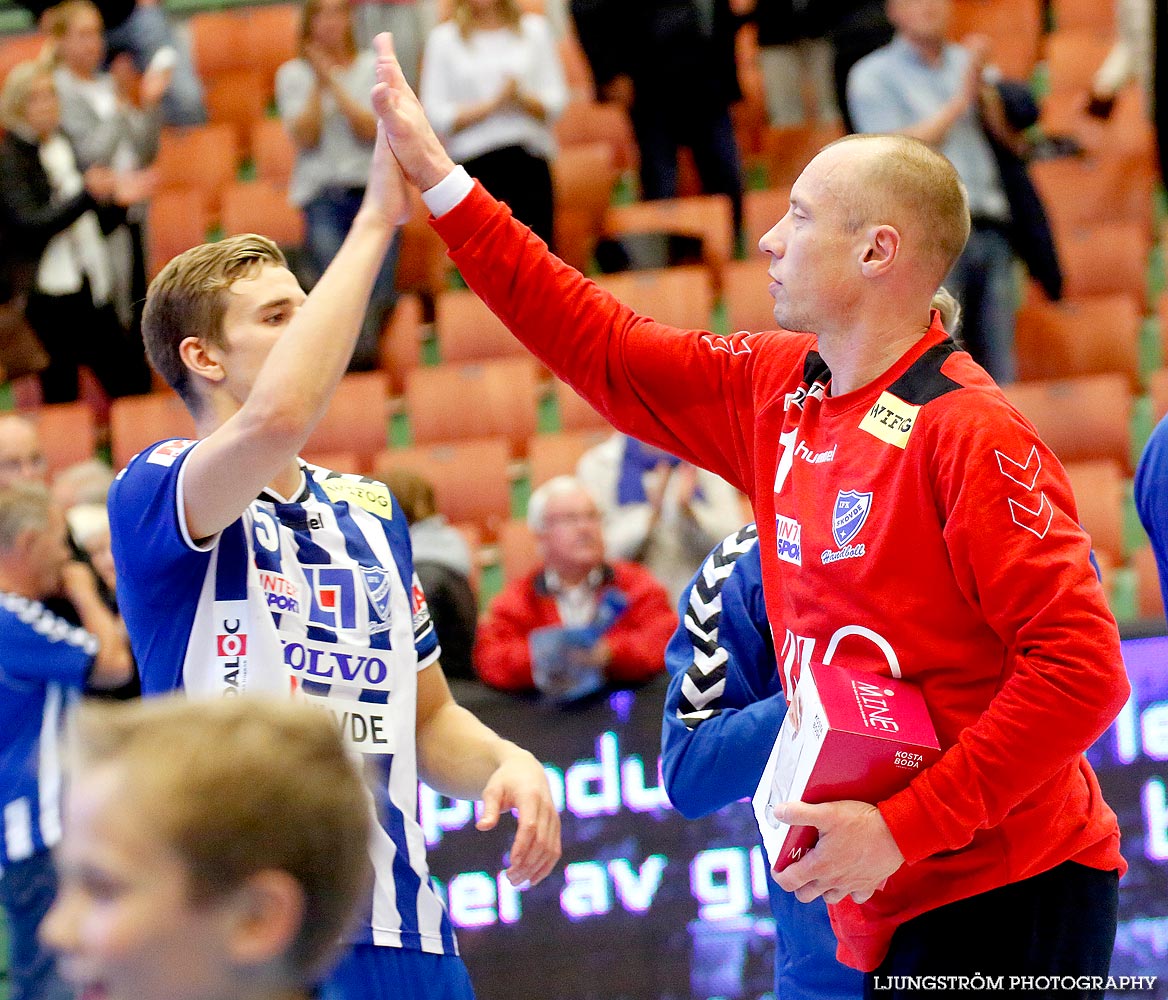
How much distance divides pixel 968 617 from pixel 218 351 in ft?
4.19

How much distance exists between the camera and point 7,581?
4750 mm

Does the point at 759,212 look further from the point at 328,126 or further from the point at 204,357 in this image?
the point at 204,357

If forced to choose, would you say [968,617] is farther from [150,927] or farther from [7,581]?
[7,581]

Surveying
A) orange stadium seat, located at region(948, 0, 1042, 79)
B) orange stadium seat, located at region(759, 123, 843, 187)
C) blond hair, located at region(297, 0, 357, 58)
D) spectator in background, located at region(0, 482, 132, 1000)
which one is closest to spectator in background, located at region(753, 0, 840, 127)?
orange stadium seat, located at region(759, 123, 843, 187)

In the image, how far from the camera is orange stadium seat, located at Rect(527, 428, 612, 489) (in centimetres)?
717

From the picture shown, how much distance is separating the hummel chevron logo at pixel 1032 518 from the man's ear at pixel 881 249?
0.46m

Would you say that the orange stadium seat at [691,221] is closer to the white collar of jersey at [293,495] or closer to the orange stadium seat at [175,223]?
the orange stadium seat at [175,223]

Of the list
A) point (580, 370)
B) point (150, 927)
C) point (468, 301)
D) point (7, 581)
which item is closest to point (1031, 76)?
point (468, 301)

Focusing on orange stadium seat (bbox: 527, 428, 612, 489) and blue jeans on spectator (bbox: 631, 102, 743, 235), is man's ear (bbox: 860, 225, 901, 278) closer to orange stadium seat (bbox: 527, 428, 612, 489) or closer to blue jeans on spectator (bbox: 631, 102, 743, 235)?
orange stadium seat (bbox: 527, 428, 612, 489)

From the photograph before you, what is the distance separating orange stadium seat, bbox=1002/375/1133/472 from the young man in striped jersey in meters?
4.90

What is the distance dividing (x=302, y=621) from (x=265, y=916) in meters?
1.19

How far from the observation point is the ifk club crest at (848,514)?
2.43 m

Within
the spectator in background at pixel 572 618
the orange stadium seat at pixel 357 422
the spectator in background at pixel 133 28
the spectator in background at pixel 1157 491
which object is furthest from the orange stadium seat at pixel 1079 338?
the spectator in background at pixel 1157 491

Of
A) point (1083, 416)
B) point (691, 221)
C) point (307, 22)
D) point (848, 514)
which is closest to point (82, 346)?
point (307, 22)
